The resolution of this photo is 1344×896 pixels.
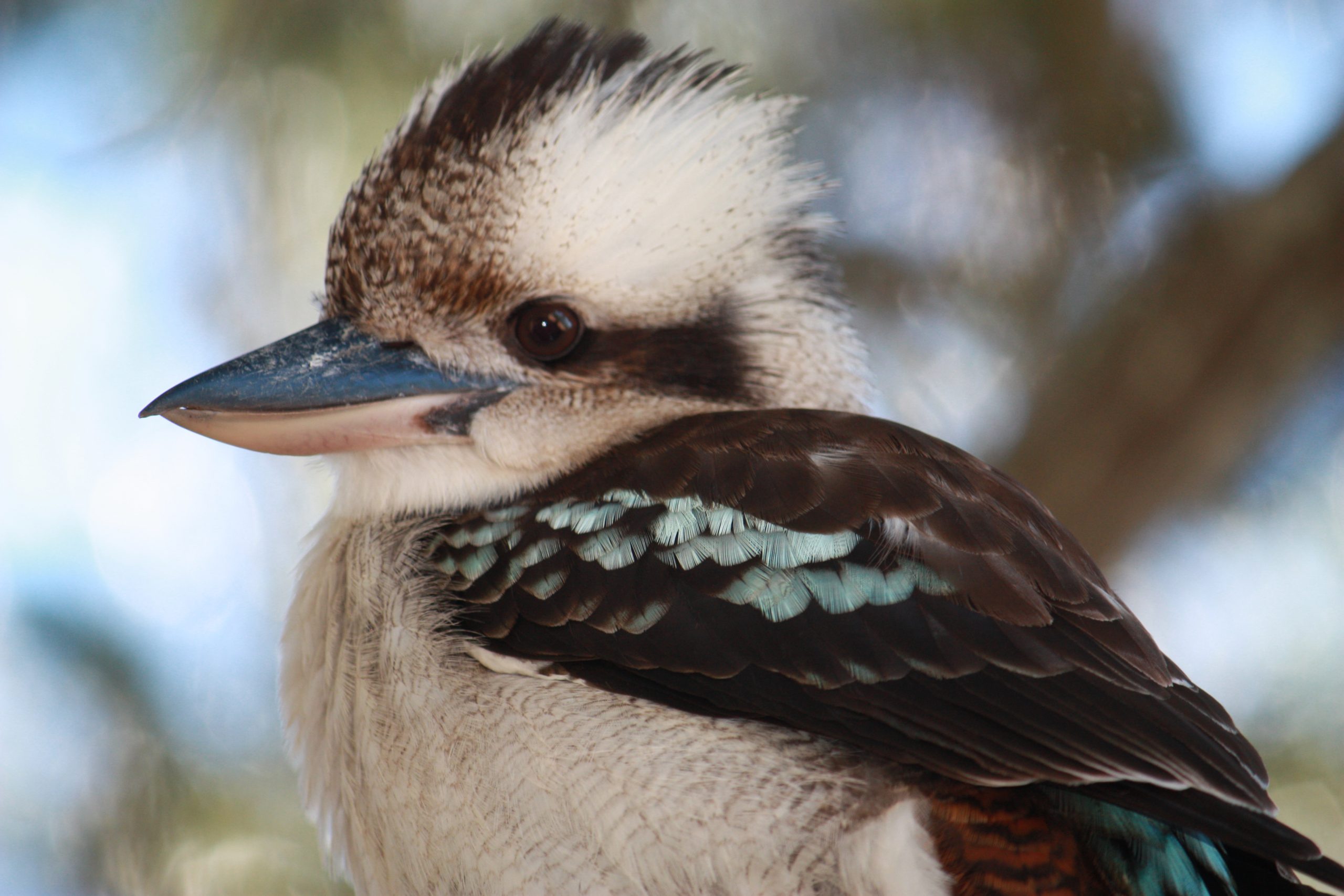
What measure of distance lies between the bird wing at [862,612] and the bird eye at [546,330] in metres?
0.28

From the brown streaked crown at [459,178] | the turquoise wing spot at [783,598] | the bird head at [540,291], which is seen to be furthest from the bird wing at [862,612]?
the brown streaked crown at [459,178]

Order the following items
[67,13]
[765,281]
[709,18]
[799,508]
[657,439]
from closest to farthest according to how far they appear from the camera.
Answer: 1. [799,508]
2. [657,439]
3. [765,281]
4. [67,13]
5. [709,18]

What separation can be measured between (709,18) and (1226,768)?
3005 millimetres

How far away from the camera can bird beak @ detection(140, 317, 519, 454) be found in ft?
6.06

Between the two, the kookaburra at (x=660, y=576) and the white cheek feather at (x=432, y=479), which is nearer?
the kookaburra at (x=660, y=576)

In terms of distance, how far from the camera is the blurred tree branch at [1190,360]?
3.56 m

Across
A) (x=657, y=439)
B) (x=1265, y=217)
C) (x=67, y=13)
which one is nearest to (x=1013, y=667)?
(x=657, y=439)

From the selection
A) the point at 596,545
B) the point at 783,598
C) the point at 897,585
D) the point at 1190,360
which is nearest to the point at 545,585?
the point at 596,545

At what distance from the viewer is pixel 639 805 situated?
56.2 inches

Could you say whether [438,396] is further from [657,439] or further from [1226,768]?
[1226,768]

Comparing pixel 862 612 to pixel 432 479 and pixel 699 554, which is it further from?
pixel 432 479

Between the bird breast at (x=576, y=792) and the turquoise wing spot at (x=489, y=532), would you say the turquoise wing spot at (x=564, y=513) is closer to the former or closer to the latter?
the turquoise wing spot at (x=489, y=532)

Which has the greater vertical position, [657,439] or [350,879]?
[657,439]

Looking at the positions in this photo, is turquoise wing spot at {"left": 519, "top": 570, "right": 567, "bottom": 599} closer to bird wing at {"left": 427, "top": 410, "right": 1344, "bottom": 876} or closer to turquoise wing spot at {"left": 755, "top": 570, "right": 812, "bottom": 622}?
bird wing at {"left": 427, "top": 410, "right": 1344, "bottom": 876}
